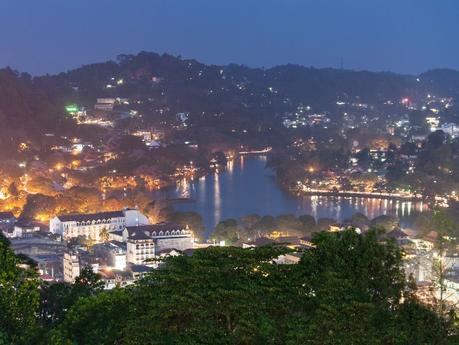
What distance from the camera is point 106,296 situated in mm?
3334

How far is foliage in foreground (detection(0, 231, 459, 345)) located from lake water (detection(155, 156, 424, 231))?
9.48m

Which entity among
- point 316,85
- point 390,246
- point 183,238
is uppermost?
point 316,85

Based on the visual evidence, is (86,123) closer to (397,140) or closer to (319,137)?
(319,137)

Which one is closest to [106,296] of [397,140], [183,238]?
[183,238]

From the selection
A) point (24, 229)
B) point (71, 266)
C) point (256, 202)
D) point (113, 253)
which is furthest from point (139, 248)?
point (256, 202)

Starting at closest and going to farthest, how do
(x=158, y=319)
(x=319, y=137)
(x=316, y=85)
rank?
(x=158, y=319) < (x=319, y=137) < (x=316, y=85)

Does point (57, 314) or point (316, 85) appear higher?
point (316, 85)

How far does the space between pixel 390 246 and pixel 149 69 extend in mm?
33768

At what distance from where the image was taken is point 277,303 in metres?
2.71

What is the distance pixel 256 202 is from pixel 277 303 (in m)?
12.8

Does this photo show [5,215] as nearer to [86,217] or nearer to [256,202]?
[86,217]

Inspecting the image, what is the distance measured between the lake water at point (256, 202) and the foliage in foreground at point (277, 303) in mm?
9485

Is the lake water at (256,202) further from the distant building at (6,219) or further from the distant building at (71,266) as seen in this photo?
the distant building at (71,266)

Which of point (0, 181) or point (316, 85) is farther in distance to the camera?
point (316, 85)
